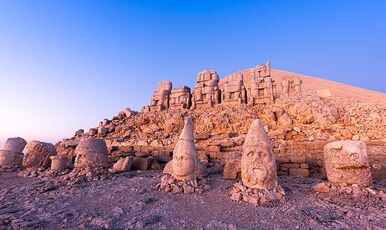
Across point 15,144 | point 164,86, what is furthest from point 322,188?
point 164,86

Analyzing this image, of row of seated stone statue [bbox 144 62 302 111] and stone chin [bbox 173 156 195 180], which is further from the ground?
row of seated stone statue [bbox 144 62 302 111]

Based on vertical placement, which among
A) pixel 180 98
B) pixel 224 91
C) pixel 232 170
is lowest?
pixel 232 170

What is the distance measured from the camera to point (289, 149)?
10383 mm

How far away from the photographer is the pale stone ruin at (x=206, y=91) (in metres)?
19.3

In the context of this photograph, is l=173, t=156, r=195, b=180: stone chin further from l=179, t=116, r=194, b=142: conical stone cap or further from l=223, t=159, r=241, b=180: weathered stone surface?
l=223, t=159, r=241, b=180: weathered stone surface

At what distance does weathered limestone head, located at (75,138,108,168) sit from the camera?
798cm

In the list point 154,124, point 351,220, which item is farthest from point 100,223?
point 154,124

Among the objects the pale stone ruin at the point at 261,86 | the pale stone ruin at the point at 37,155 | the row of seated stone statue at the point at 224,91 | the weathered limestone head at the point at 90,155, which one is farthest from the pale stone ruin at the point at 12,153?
the pale stone ruin at the point at 261,86

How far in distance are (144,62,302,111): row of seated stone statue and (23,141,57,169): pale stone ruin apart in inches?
438

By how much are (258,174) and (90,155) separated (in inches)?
234

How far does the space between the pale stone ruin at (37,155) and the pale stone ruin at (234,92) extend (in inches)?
500

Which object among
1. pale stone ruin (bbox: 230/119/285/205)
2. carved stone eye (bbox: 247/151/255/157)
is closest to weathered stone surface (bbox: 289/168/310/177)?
pale stone ruin (bbox: 230/119/285/205)

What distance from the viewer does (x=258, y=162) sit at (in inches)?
208

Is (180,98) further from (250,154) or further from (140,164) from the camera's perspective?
(250,154)
